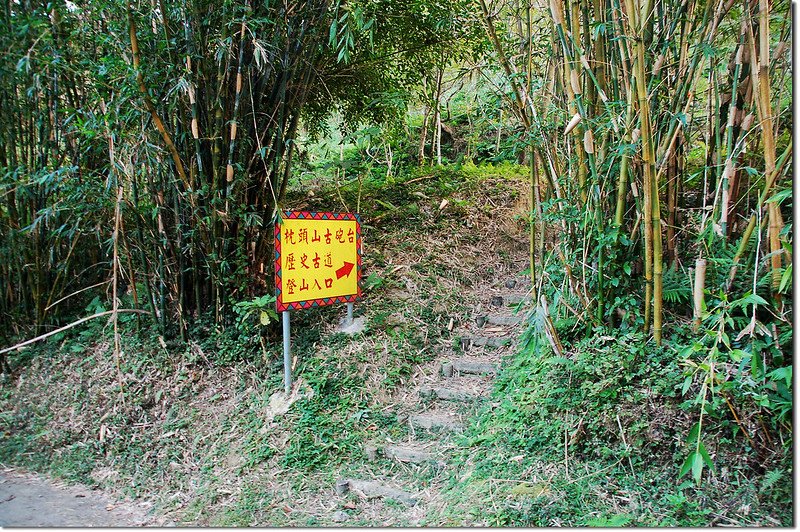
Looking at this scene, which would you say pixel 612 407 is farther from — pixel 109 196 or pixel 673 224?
pixel 109 196

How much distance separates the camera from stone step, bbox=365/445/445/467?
3.08 m

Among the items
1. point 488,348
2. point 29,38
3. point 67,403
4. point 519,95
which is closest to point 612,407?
point 488,348

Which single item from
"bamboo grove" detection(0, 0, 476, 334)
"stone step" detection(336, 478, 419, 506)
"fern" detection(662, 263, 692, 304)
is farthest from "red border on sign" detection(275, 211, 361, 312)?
"fern" detection(662, 263, 692, 304)

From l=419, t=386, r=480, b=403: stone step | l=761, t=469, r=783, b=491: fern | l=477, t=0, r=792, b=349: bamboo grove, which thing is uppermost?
l=477, t=0, r=792, b=349: bamboo grove

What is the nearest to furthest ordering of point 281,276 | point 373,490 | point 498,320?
point 373,490, point 281,276, point 498,320

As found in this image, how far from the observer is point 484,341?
4.00 m

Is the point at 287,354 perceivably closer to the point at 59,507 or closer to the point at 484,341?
the point at 484,341

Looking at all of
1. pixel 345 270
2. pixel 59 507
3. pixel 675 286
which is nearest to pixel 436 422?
pixel 345 270

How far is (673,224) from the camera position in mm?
2842

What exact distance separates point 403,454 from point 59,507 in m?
2.13

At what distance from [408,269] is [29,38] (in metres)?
3.24

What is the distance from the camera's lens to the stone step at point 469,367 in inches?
145

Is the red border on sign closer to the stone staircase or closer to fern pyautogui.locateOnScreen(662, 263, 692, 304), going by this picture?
the stone staircase

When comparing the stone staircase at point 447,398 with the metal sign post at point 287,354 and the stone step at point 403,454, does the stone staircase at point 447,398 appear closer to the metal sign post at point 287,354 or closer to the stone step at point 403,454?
the stone step at point 403,454
